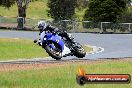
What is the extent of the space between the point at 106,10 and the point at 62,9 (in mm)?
6182

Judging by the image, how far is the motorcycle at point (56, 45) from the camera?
9320 mm

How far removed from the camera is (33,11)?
102812mm

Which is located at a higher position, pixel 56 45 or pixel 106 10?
pixel 56 45

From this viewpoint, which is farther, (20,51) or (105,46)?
(105,46)

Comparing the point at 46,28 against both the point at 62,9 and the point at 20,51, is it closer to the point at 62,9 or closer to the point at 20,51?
the point at 20,51

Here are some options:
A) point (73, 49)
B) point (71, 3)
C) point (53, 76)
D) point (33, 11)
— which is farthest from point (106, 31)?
point (33, 11)

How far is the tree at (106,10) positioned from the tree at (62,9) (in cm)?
300

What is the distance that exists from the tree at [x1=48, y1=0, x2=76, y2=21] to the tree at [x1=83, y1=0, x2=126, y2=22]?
3004mm

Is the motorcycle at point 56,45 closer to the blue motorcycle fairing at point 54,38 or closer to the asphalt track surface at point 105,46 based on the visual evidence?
the blue motorcycle fairing at point 54,38

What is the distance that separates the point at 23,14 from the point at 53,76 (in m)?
42.0

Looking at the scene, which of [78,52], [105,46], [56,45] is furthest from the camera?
[105,46]

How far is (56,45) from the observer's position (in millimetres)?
9797

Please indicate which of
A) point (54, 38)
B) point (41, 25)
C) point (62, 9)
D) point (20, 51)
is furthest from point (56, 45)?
point (62, 9)

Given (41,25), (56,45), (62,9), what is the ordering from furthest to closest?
(62,9)
(56,45)
(41,25)
